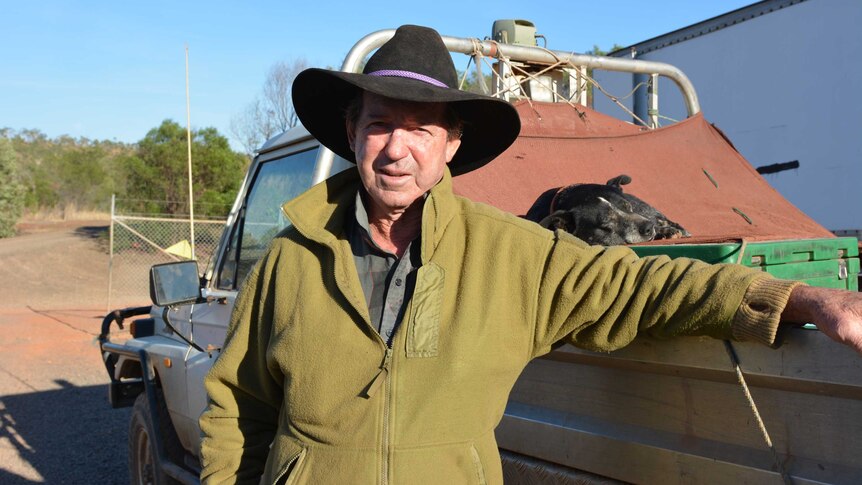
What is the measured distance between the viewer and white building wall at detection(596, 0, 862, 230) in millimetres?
7574

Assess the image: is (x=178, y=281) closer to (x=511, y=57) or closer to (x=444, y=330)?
(x=511, y=57)

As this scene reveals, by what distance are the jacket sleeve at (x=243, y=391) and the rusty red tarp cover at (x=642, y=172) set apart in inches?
59.0

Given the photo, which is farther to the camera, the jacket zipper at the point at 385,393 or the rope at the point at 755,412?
the jacket zipper at the point at 385,393

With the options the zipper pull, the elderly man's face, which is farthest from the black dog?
the zipper pull

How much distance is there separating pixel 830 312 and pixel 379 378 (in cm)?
94

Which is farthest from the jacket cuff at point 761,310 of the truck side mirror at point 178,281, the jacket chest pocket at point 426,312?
the truck side mirror at point 178,281

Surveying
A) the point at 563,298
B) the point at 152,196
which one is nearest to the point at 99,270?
the point at 152,196

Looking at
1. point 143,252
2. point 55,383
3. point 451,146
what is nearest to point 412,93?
point 451,146

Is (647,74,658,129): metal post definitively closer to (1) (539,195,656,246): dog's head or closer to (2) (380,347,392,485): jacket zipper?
(1) (539,195,656,246): dog's head

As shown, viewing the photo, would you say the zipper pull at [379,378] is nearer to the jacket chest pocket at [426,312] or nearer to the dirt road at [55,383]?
the jacket chest pocket at [426,312]

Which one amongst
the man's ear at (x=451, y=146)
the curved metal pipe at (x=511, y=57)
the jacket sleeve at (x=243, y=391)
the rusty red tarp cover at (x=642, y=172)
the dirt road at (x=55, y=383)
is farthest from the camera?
the dirt road at (x=55, y=383)

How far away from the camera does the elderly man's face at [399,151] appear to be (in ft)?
6.56

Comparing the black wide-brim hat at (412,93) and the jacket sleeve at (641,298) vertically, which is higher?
the black wide-brim hat at (412,93)

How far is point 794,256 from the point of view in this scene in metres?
2.45
